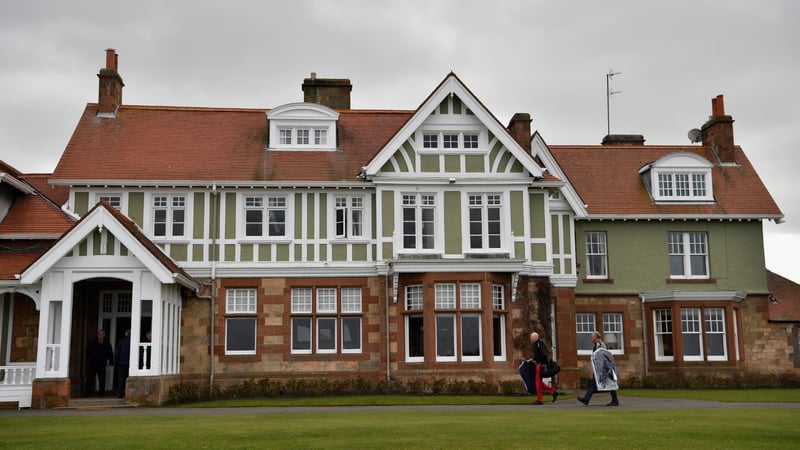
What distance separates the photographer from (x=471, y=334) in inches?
1041

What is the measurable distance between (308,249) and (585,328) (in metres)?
11.2

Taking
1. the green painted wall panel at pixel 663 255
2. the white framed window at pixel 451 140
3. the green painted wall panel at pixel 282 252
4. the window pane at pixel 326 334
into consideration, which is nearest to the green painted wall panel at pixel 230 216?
the green painted wall panel at pixel 282 252

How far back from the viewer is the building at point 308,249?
24.9 m

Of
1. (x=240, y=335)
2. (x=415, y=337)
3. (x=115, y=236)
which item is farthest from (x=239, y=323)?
(x=415, y=337)

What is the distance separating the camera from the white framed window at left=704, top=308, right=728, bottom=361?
3100 cm

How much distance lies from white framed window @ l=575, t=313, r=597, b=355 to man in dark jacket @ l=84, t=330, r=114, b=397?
16493 millimetres

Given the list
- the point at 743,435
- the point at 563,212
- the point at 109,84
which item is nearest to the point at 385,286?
the point at 563,212

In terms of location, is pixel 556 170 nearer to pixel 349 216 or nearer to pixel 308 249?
pixel 349 216

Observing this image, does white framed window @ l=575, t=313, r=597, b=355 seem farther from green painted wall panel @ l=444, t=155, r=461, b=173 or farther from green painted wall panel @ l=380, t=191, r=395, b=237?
green painted wall panel @ l=380, t=191, r=395, b=237

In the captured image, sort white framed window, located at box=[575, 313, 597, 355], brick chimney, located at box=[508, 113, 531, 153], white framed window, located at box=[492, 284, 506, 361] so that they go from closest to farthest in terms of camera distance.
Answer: white framed window, located at box=[492, 284, 506, 361] → brick chimney, located at box=[508, 113, 531, 153] → white framed window, located at box=[575, 313, 597, 355]

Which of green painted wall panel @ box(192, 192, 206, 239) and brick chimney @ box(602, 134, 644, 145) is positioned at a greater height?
brick chimney @ box(602, 134, 644, 145)

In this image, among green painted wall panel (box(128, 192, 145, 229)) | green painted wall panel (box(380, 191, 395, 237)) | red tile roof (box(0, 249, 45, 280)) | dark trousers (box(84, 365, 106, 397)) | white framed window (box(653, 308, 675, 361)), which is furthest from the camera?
white framed window (box(653, 308, 675, 361))

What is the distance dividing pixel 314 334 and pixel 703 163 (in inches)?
651

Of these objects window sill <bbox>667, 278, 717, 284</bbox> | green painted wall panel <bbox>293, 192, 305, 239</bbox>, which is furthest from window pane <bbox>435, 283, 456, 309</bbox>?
window sill <bbox>667, 278, 717, 284</bbox>
